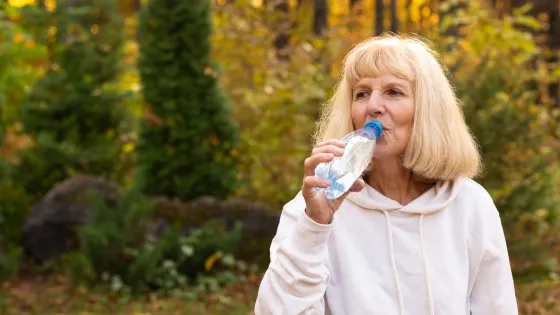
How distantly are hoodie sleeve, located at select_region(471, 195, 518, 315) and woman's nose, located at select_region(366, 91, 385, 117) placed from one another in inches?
17.9

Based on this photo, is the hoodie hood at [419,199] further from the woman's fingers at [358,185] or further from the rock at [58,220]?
the rock at [58,220]

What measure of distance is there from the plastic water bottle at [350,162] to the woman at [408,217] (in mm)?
37

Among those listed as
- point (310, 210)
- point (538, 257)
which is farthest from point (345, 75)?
point (538, 257)

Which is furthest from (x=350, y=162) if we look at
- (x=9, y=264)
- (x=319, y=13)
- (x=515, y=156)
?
(x=319, y=13)

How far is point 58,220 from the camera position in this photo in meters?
8.58

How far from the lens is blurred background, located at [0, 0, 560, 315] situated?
7.57 m

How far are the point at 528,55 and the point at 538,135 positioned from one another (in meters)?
2.13

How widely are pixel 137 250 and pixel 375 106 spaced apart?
17.8 feet

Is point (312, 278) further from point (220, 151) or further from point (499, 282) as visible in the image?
point (220, 151)

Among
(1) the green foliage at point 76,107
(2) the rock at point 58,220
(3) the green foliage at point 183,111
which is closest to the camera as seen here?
(2) the rock at point 58,220

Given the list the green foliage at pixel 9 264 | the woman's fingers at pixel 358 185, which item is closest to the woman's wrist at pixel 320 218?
the woman's fingers at pixel 358 185

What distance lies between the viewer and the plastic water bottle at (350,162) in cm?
236

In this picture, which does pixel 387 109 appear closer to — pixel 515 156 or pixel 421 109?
pixel 421 109

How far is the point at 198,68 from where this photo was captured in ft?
29.4
